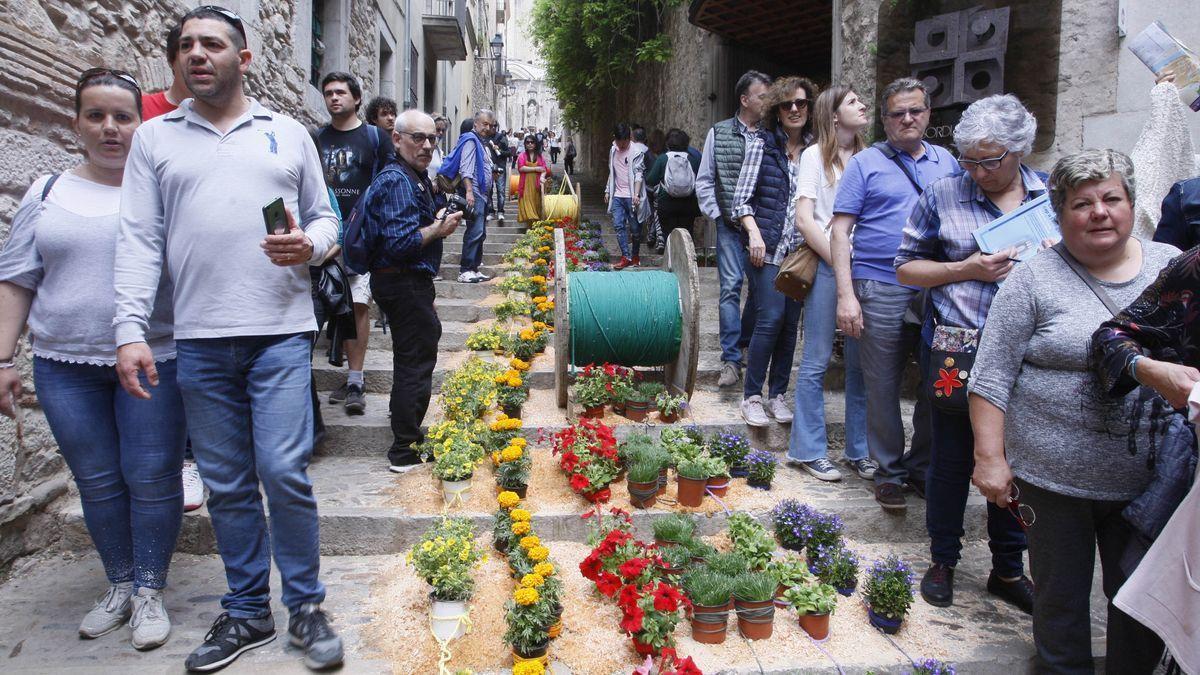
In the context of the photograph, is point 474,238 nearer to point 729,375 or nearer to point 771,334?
point 729,375

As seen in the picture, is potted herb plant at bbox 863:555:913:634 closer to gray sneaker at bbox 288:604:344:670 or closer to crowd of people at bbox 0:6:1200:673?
crowd of people at bbox 0:6:1200:673

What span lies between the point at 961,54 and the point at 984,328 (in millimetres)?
4299

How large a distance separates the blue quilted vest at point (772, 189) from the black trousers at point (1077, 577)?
2.55 meters

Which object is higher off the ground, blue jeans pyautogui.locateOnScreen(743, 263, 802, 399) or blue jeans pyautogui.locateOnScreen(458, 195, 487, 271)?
blue jeans pyautogui.locateOnScreen(458, 195, 487, 271)

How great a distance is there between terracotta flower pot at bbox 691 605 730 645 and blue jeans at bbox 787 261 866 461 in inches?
62.5

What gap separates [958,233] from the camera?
127 inches

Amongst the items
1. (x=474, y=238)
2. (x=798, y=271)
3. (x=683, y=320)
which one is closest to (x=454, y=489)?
(x=683, y=320)

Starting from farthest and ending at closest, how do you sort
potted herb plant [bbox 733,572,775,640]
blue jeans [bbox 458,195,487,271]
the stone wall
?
blue jeans [bbox 458,195,487,271]
the stone wall
potted herb plant [bbox 733,572,775,640]

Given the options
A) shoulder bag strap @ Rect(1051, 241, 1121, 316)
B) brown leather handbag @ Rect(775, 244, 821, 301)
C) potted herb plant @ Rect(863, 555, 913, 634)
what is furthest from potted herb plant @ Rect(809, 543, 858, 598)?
shoulder bag strap @ Rect(1051, 241, 1121, 316)

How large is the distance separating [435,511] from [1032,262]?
9.57 feet

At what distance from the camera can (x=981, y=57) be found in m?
5.94

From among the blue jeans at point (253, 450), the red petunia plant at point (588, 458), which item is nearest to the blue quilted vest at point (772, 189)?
the red petunia plant at point (588, 458)

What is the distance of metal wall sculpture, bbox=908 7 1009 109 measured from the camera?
586 centimetres

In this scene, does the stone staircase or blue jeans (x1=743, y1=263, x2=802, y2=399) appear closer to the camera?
the stone staircase
